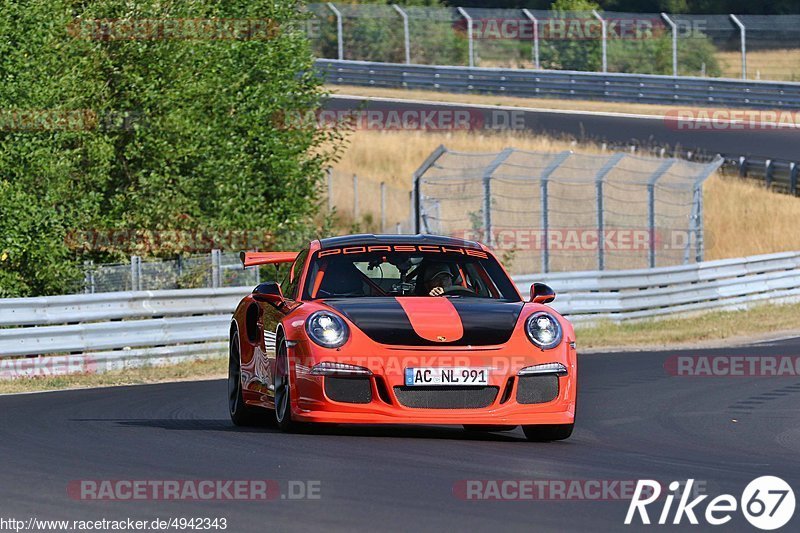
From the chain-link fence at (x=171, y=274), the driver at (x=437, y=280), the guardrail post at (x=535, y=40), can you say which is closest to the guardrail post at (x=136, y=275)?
the chain-link fence at (x=171, y=274)

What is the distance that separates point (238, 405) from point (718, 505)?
477 centimetres

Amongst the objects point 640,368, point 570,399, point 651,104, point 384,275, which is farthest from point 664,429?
point 651,104

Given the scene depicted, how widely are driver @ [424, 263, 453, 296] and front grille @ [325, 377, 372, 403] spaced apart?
1.36 m

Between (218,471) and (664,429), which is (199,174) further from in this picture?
(218,471)

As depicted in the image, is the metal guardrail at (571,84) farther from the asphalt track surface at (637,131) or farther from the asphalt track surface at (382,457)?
the asphalt track surface at (382,457)

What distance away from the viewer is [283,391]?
9578mm

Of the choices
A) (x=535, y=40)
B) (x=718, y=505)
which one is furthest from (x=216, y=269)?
(x=535, y=40)

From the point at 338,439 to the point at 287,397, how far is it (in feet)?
1.49

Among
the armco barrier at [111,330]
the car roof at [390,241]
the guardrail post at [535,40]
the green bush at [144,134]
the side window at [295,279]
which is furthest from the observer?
the guardrail post at [535,40]

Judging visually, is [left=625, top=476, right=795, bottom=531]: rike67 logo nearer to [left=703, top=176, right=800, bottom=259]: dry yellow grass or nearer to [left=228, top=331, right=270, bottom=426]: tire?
[left=228, top=331, right=270, bottom=426]: tire

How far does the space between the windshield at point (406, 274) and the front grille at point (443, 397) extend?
1.18 metres

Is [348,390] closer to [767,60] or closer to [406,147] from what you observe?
[406,147]

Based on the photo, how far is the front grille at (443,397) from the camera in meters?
9.08

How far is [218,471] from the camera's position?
7703 millimetres
